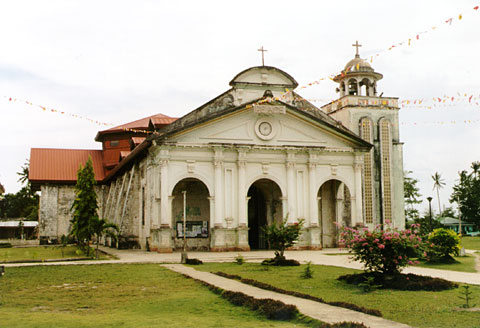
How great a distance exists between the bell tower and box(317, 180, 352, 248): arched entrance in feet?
8.69

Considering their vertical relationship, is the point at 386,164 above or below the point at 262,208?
above

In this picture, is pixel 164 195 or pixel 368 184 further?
pixel 368 184

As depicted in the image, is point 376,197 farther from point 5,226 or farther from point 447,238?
point 5,226

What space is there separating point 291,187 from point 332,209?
481 cm

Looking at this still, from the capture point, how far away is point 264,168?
3753 centimetres

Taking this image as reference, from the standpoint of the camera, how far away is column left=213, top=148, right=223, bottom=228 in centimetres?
3600

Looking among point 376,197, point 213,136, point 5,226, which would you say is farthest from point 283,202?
point 5,226

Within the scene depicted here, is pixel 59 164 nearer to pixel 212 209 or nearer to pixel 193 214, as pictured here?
pixel 193 214

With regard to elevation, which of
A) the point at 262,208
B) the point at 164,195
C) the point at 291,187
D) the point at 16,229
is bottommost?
the point at 16,229

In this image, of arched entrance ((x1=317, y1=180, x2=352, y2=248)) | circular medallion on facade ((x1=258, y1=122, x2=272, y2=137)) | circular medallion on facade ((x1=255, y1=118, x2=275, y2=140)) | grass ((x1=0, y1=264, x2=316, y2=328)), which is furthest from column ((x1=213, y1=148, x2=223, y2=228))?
grass ((x1=0, y1=264, x2=316, y2=328))

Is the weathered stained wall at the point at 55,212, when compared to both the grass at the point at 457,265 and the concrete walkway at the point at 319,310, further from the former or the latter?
the concrete walkway at the point at 319,310

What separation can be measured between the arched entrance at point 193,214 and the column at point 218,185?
146 centimetres

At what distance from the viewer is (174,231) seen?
37.3m

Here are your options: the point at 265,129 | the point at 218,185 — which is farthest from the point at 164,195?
the point at 265,129
